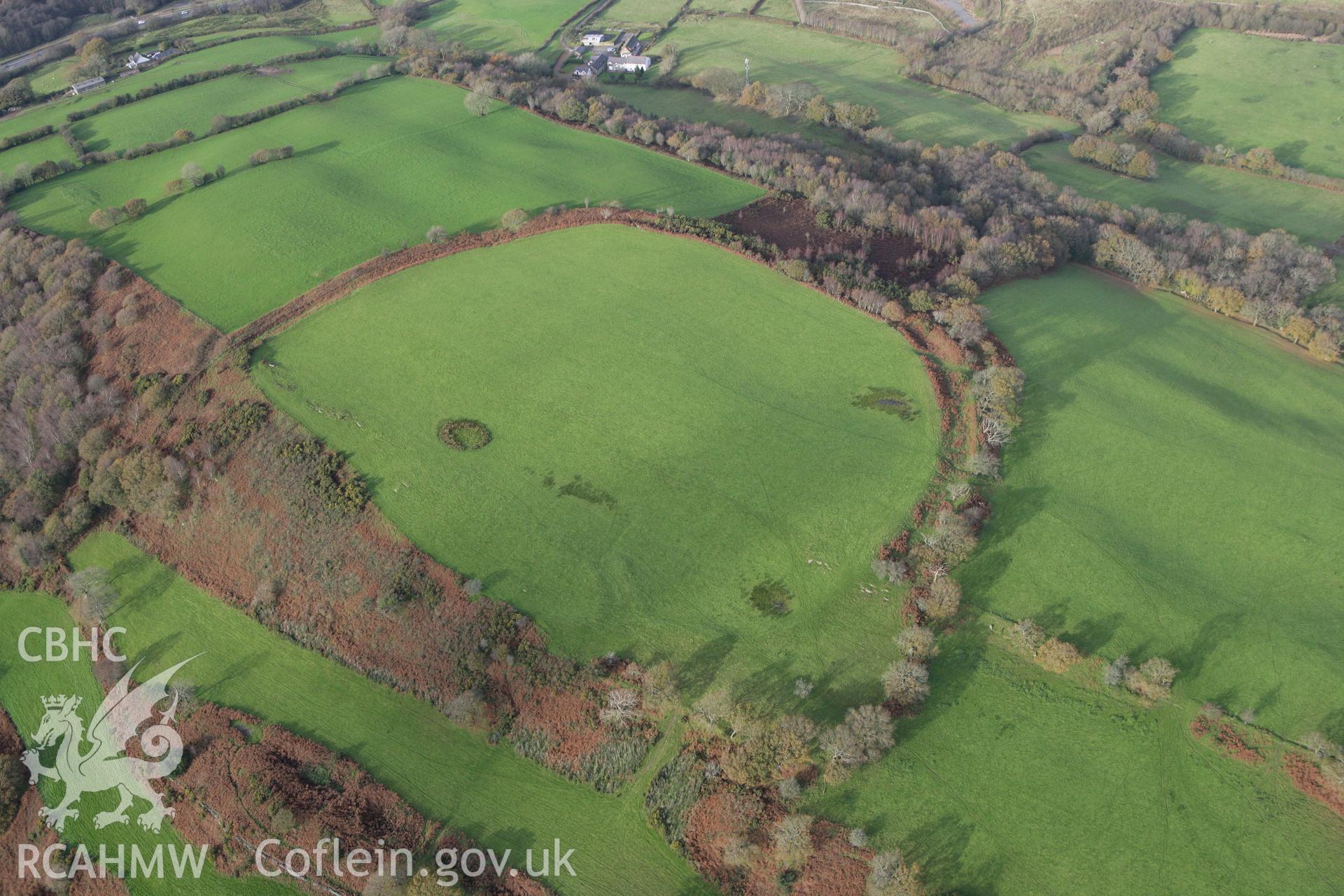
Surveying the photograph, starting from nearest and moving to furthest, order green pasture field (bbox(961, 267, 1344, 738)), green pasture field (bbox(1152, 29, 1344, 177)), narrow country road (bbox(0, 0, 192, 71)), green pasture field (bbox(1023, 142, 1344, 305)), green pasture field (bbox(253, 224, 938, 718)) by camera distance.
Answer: green pasture field (bbox(961, 267, 1344, 738)) → green pasture field (bbox(253, 224, 938, 718)) → green pasture field (bbox(1023, 142, 1344, 305)) → green pasture field (bbox(1152, 29, 1344, 177)) → narrow country road (bbox(0, 0, 192, 71))

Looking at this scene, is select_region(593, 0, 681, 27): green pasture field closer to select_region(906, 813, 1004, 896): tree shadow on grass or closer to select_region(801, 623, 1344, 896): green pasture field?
select_region(801, 623, 1344, 896): green pasture field

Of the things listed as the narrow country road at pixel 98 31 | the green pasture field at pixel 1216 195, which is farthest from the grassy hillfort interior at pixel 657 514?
the narrow country road at pixel 98 31

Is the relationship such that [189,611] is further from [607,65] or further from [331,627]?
[607,65]

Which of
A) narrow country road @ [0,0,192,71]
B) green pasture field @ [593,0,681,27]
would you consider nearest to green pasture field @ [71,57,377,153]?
narrow country road @ [0,0,192,71]

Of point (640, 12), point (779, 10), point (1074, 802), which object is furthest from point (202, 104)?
point (1074, 802)

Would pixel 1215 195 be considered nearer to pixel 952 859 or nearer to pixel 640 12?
pixel 952 859

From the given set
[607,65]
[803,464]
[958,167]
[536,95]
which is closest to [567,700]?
[803,464]

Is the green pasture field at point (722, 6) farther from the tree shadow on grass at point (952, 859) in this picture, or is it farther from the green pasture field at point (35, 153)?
the tree shadow on grass at point (952, 859)
